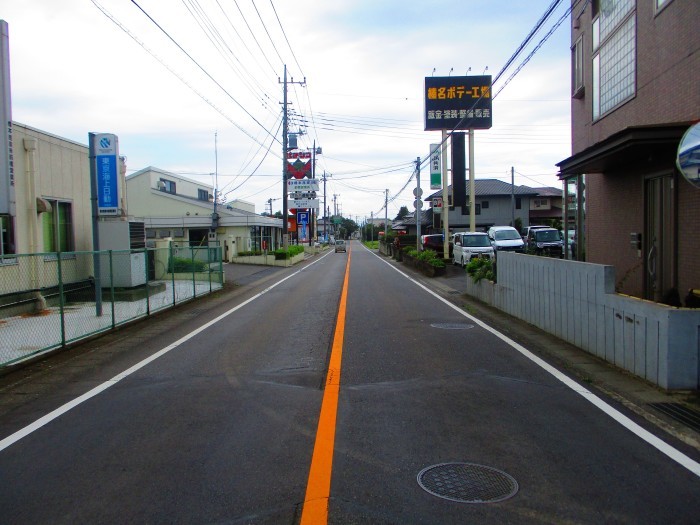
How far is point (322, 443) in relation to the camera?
522cm

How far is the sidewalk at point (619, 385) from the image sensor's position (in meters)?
5.75

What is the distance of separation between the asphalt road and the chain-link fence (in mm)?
597

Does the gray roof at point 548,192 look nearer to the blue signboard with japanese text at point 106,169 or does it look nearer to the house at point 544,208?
the house at point 544,208

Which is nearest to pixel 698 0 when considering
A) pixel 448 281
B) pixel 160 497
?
pixel 160 497

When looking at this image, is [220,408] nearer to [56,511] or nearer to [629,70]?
[56,511]

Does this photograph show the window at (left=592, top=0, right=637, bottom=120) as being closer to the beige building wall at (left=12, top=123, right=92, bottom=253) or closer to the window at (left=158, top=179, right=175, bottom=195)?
the beige building wall at (left=12, top=123, right=92, bottom=253)

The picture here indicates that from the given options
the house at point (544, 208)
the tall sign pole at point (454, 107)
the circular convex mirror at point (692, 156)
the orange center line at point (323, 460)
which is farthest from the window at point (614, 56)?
the house at point (544, 208)

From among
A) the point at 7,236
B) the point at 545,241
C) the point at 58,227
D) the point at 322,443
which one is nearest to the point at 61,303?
the point at 7,236

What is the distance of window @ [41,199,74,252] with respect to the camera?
16094 millimetres

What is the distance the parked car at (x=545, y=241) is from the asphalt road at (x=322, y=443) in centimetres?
1943

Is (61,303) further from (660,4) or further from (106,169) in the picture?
(660,4)

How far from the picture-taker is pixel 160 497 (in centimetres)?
421

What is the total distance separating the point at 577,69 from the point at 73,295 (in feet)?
46.2

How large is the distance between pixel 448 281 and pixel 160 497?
2078 centimetres
